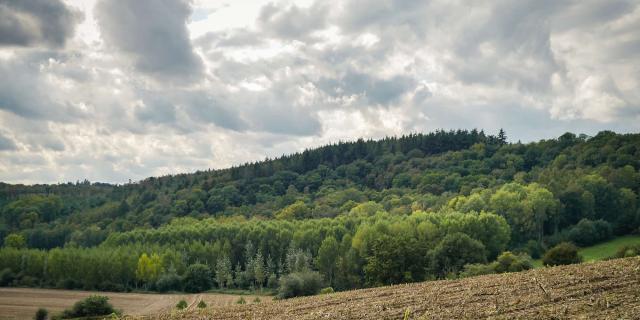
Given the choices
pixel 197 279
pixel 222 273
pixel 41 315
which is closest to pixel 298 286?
pixel 41 315

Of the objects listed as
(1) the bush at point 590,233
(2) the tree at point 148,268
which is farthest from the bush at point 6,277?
(1) the bush at point 590,233

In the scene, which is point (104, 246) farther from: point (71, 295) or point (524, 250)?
point (524, 250)

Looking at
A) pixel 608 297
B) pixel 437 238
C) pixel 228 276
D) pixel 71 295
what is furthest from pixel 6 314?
pixel 608 297

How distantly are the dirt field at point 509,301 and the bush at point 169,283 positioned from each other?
7856 cm

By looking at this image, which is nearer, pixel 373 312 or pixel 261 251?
pixel 373 312

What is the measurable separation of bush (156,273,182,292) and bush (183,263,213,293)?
1613 mm

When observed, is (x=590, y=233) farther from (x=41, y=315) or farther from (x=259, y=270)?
(x=41, y=315)

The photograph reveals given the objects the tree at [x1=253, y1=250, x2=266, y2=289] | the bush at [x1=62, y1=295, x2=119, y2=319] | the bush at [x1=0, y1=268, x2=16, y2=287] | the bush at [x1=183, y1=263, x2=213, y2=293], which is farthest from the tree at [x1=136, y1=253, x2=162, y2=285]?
the bush at [x1=62, y1=295, x2=119, y2=319]

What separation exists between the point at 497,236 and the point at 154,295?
233ft

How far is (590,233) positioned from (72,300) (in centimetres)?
10429

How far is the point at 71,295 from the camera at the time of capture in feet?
363

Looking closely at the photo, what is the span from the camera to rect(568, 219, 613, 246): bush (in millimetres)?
113375

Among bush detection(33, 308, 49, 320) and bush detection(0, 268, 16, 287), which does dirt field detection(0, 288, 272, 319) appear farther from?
bush detection(0, 268, 16, 287)

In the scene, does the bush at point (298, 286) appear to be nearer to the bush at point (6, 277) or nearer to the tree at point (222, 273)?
the tree at point (222, 273)
